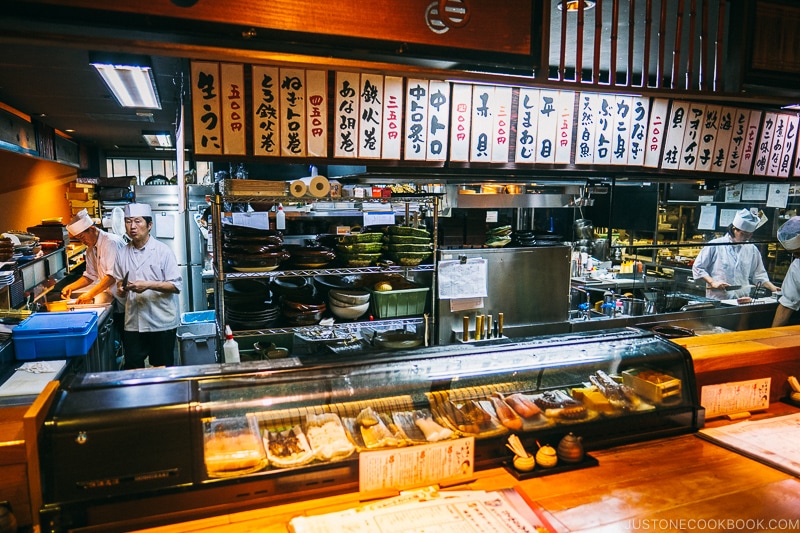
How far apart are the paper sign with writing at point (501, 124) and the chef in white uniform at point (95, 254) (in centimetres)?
469

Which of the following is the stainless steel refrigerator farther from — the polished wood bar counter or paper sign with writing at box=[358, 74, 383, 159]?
the polished wood bar counter

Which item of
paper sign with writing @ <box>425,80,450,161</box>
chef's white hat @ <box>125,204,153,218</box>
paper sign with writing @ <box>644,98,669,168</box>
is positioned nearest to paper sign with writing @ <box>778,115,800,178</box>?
paper sign with writing @ <box>644,98,669,168</box>

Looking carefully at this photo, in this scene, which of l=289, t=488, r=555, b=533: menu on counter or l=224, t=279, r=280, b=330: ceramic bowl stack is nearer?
l=289, t=488, r=555, b=533: menu on counter

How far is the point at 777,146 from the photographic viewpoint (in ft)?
13.4

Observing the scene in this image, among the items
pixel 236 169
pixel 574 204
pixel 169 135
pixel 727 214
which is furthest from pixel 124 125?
pixel 727 214

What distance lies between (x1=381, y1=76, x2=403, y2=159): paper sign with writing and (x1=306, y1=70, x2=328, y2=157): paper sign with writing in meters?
0.38

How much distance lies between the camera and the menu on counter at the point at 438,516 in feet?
5.87

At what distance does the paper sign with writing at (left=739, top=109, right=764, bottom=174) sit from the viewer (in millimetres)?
3900

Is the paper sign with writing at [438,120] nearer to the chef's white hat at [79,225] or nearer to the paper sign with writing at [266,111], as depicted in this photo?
the paper sign with writing at [266,111]

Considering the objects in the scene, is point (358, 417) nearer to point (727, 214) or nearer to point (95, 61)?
point (95, 61)

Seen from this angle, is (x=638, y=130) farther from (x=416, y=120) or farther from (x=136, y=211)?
(x=136, y=211)

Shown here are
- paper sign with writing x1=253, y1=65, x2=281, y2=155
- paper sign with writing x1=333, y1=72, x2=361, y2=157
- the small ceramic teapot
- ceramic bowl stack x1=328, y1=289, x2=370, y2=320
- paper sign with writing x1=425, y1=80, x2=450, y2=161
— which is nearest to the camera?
the small ceramic teapot

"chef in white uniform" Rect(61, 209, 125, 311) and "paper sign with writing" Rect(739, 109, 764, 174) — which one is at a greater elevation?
"paper sign with writing" Rect(739, 109, 764, 174)

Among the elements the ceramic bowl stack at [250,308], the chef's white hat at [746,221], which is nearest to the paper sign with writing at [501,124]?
the ceramic bowl stack at [250,308]
